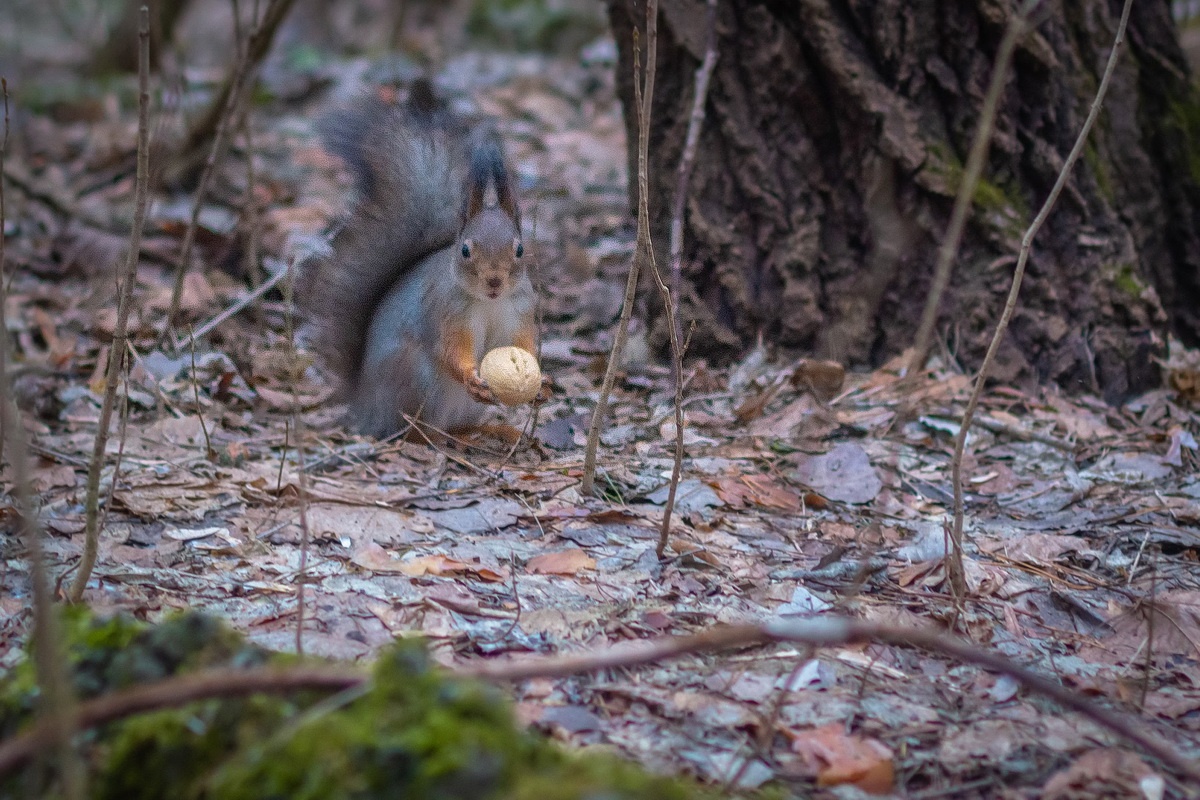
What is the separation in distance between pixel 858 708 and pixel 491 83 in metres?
5.86

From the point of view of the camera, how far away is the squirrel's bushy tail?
12.4 feet

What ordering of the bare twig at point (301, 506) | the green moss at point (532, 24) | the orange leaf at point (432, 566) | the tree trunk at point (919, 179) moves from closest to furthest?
the bare twig at point (301, 506), the orange leaf at point (432, 566), the tree trunk at point (919, 179), the green moss at point (532, 24)

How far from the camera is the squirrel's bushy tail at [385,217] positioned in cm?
377

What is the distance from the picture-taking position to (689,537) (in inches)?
104

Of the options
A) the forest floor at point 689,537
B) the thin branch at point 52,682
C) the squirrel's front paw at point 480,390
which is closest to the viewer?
the thin branch at point 52,682

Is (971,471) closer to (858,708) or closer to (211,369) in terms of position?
(858,708)

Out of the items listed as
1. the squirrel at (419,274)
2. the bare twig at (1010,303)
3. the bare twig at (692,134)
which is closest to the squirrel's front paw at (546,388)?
the squirrel at (419,274)

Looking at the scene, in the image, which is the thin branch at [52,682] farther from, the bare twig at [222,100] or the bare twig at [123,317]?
the bare twig at [222,100]

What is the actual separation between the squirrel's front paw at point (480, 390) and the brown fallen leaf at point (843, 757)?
175 cm

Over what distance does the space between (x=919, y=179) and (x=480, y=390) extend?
58.1 inches

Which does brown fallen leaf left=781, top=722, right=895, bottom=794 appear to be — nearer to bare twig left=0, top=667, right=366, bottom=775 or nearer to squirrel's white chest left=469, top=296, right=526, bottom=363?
bare twig left=0, top=667, right=366, bottom=775

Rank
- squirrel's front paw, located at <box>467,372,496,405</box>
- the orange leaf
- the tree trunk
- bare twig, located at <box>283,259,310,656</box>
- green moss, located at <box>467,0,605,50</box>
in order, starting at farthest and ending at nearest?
green moss, located at <box>467,0,605,50</box>, the tree trunk, squirrel's front paw, located at <box>467,372,496,405</box>, the orange leaf, bare twig, located at <box>283,259,310,656</box>

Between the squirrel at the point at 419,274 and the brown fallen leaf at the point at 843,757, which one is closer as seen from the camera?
the brown fallen leaf at the point at 843,757

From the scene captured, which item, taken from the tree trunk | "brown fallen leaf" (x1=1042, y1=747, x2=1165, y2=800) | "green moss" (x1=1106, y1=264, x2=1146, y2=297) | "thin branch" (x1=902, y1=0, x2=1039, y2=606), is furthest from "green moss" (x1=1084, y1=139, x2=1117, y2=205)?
"brown fallen leaf" (x1=1042, y1=747, x2=1165, y2=800)
